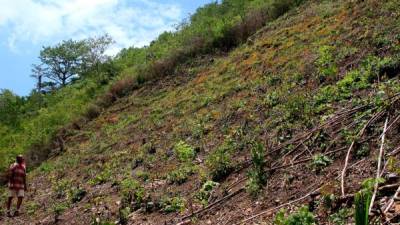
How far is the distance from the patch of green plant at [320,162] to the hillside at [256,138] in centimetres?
1

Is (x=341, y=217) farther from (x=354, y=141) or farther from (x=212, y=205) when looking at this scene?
(x=212, y=205)

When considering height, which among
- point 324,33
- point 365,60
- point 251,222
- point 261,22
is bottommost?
point 251,222

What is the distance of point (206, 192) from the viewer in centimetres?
768

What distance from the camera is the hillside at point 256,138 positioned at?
624 cm

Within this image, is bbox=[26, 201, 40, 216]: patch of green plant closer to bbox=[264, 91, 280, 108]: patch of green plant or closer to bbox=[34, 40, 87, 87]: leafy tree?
bbox=[264, 91, 280, 108]: patch of green plant

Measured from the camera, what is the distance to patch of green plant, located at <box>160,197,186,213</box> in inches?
298

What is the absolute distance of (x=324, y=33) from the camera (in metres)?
14.2

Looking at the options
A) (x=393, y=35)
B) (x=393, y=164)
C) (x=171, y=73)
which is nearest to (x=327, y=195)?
(x=393, y=164)

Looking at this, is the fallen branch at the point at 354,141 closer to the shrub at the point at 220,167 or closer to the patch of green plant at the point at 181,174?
the shrub at the point at 220,167

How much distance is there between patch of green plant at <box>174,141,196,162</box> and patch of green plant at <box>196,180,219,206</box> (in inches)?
87.2

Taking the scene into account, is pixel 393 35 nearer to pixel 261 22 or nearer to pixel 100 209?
pixel 100 209

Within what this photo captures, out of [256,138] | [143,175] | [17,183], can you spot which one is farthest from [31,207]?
[256,138]

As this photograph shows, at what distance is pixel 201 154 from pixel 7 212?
4.58 meters

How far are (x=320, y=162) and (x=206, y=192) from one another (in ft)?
6.56
